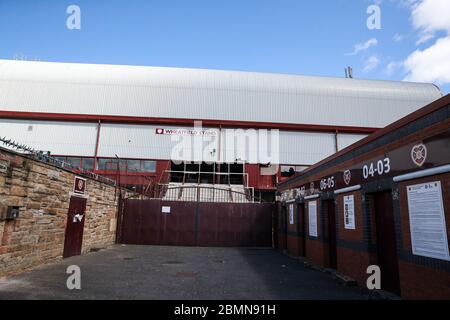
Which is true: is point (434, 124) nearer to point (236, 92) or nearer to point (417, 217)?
point (417, 217)

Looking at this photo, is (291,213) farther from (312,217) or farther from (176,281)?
(176,281)

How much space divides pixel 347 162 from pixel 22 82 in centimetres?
2830

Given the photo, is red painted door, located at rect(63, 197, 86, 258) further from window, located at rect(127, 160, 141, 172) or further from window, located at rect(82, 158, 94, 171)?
window, located at rect(82, 158, 94, 171)

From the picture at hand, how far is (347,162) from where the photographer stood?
970 cm

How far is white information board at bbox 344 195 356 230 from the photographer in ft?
29.8

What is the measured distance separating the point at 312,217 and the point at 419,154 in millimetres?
6778

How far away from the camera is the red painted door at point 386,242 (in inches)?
290

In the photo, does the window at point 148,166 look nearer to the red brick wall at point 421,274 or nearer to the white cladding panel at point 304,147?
the white cladding panel at point 304,147

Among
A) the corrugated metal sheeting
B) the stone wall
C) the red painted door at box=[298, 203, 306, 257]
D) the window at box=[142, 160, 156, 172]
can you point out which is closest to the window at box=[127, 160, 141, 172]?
the window at box=[142, 160, 156, 172]

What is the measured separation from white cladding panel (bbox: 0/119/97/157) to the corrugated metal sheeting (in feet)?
4.29

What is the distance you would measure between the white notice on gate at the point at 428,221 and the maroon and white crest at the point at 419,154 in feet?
1.49

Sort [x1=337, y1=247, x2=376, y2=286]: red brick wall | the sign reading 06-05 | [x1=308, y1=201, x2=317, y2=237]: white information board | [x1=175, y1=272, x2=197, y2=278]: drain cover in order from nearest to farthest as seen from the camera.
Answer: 1. [x1=337, y1=247, x2=376, y2=286]: red brick wall
2. [x1=175, y1=272, x2=197, y2=278]: drain cover
3. the sign reading 06-05
4. [x1=308, y1=201, x2=317, y2=237]: white information board

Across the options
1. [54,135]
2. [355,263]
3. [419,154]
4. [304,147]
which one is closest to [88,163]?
[54,135]
